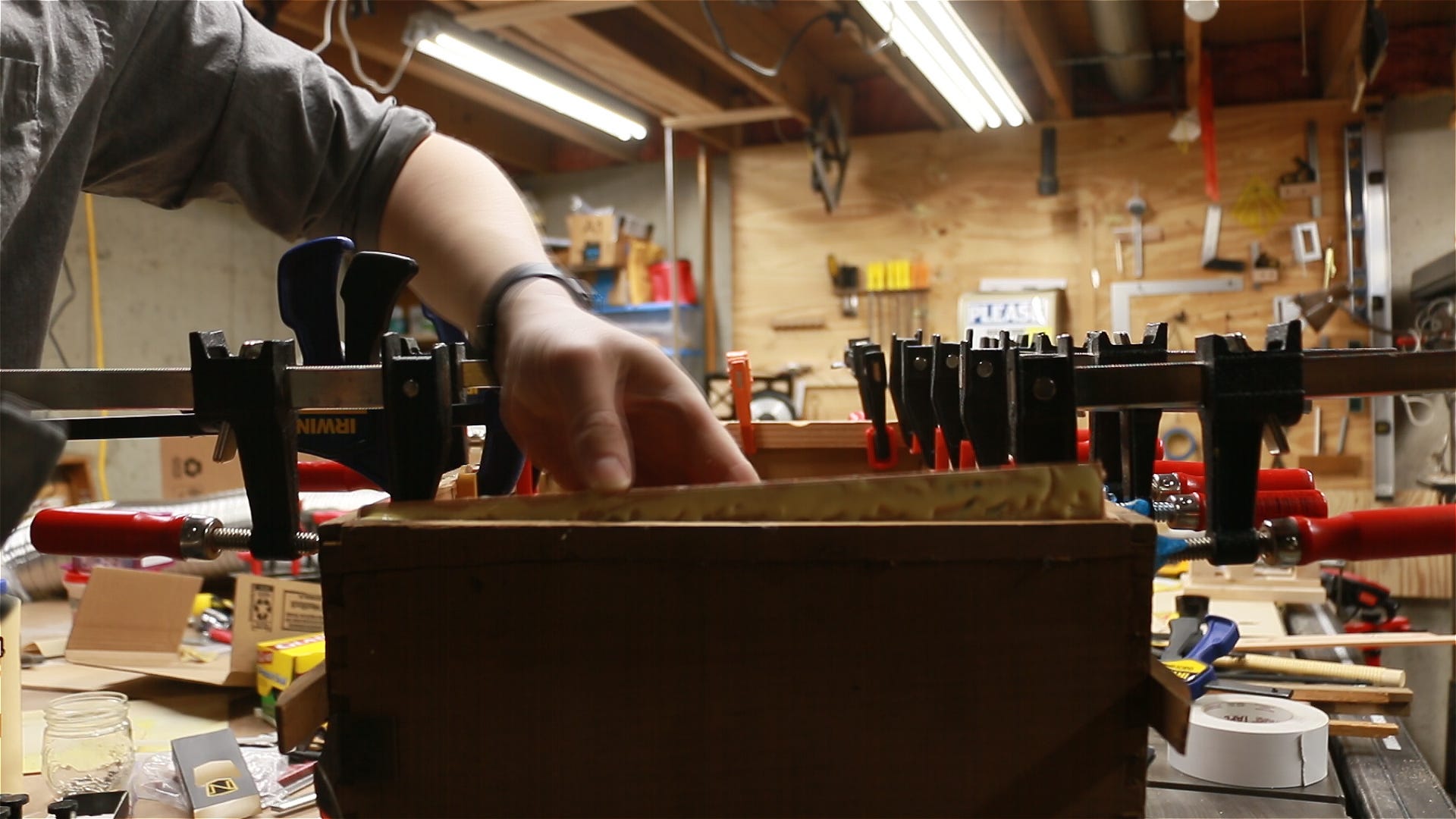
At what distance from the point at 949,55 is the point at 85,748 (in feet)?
8.73

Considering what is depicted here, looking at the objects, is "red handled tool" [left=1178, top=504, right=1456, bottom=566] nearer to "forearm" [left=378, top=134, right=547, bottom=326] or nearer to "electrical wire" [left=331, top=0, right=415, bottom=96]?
"forearm" [left=378, top=134, right=547, bottom=326]

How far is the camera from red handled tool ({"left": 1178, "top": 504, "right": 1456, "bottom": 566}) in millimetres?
576

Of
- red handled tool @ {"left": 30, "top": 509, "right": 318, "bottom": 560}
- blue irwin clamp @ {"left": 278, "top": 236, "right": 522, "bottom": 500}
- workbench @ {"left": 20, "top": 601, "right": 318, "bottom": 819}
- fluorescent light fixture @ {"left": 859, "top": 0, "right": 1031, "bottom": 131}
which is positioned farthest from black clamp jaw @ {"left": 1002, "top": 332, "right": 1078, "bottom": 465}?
fluorescent light fixture @ {"left": 859, "top": 0, "right": 1031, "bottom": 131}

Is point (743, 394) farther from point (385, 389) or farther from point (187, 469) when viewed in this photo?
point (187, 469)

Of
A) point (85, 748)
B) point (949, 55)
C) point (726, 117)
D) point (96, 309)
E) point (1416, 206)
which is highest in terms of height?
point (726, 117)

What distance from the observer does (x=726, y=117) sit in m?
4.21

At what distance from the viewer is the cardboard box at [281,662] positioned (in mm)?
1383

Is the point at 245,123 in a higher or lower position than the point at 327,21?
lower

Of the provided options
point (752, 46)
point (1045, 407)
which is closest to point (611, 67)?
point (752, 46)

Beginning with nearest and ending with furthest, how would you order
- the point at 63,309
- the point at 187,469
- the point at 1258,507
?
the point at 1258,507
the point at 187,469
the point at 63,309

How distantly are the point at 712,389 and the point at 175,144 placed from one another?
365 cm

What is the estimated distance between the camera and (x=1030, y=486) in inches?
19.5

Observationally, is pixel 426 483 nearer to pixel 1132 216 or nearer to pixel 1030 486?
pixel 1030 486

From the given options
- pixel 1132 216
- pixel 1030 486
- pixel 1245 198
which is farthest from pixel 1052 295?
pixel 1030 486
